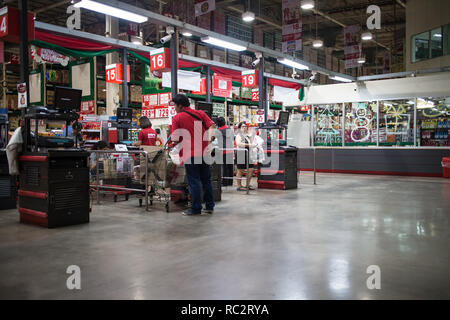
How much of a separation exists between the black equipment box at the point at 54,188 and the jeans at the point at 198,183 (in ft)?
4.86

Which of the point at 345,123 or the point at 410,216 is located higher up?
the point at 345,123

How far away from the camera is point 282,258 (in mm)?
3488

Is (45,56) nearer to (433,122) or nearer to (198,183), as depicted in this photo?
(198,183)

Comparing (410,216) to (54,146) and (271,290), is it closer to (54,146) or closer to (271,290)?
(271,290)

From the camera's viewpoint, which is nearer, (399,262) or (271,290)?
(271,290)

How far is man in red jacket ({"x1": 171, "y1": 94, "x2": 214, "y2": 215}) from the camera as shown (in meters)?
5.57

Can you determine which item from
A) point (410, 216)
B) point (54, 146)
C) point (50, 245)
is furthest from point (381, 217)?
point (54, 146)

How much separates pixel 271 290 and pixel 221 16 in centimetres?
1257

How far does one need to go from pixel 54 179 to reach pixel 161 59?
511 centimetres

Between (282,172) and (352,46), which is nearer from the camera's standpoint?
(282,172)

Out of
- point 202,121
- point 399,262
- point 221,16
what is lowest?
point 399,262

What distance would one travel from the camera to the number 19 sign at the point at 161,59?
9055mm

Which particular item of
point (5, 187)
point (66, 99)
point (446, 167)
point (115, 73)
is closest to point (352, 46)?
point (446, 167)

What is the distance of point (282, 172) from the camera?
9.19 metres
